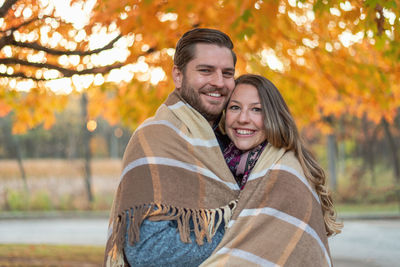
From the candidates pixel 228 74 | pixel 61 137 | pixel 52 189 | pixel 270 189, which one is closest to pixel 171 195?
pixel 270 189

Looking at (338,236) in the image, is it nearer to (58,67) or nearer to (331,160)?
(331,160)

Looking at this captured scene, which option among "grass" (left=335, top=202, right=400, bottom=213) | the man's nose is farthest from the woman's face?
"grass" (left=335, top=202, right=400, bottom=213)

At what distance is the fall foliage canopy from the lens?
424 centimetres

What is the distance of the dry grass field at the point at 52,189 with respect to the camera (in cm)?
1517

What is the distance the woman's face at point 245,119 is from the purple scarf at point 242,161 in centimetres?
3

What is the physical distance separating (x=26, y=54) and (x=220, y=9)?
2.87 meters

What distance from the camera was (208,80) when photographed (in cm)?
266

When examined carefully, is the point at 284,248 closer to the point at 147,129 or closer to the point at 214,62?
the point at 147,129

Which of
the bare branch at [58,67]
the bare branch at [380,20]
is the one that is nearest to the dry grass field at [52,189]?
the bare branch at [58,67]

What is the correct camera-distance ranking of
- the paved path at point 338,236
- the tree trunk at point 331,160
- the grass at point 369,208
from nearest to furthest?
the paved path at point 338,236
the grass at point 369,208
the tree trunk at point 331,160

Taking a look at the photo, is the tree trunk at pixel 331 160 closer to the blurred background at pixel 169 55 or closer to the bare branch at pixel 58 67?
the blurred background at pixel 169 55

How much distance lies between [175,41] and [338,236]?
6850mm

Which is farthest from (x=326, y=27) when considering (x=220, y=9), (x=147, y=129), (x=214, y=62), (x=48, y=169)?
(x=48, y=169)

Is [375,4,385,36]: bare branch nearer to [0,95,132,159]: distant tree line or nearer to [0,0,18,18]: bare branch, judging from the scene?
[0,0,18,18]: bare branch
